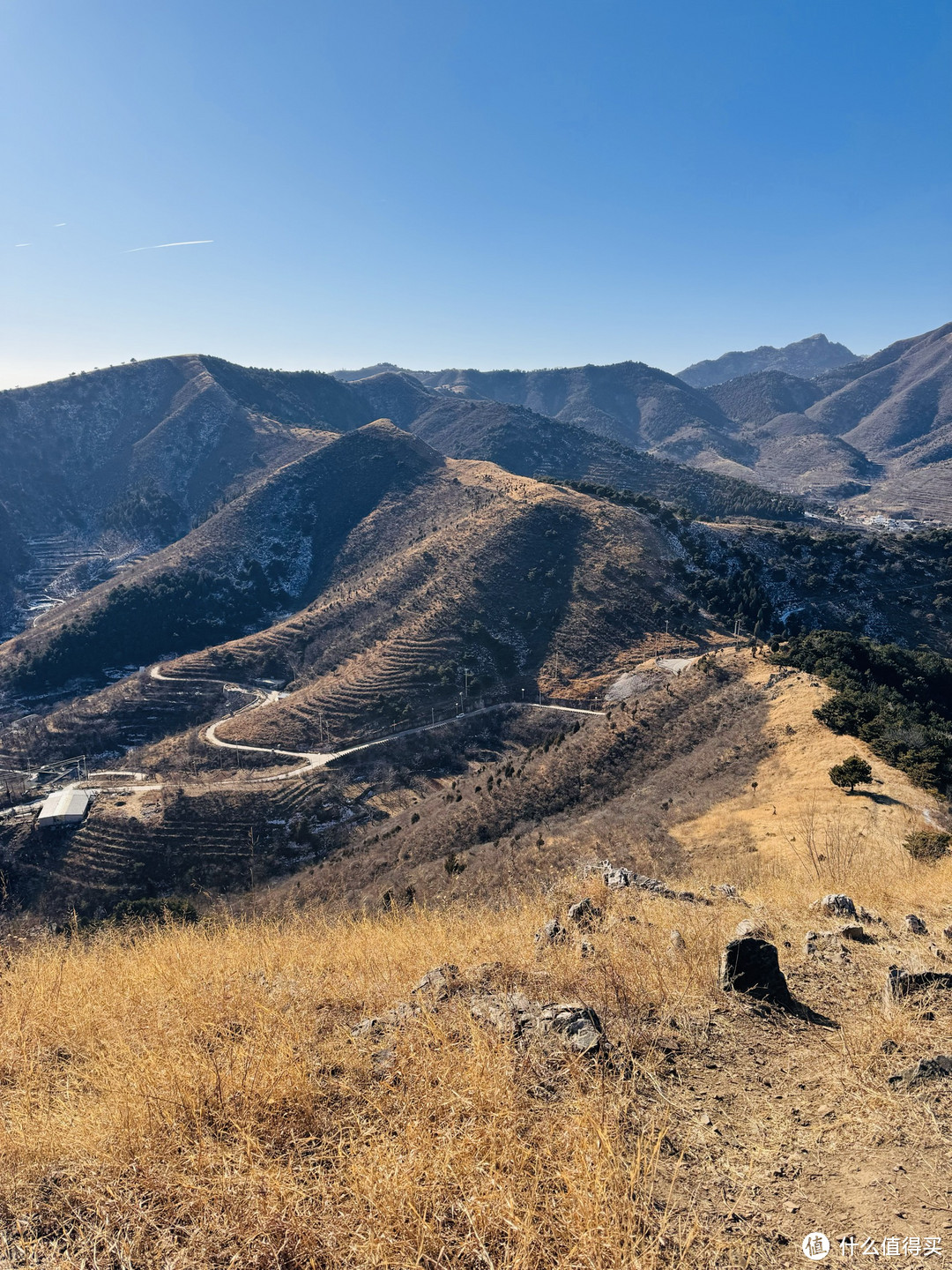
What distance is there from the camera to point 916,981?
6293 millimetres

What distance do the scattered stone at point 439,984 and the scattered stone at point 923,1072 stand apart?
4249 mm

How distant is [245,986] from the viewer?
637cm

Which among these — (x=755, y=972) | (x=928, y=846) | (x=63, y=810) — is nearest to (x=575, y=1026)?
(x=755, y=972)

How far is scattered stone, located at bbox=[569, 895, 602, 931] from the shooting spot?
948 cm

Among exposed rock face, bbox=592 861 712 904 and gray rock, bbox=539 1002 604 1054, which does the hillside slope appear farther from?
exposed rock face, bbox=592 861 712 904

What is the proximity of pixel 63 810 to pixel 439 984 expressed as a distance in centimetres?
6023

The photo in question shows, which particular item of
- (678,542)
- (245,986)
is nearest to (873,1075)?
(245,986)

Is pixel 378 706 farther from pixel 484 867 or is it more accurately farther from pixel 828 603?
pixel 828 603

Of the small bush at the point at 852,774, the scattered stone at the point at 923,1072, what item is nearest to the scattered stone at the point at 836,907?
the scattered stone at the point at 923,1072

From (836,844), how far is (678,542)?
7188cm

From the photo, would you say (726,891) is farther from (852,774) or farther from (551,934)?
(852,774)

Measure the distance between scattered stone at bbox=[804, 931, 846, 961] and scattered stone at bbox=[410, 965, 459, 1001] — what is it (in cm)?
482

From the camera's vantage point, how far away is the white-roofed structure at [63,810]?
50781 millimetres

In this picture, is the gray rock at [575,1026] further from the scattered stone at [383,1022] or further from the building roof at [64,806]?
the building roof at [64,806]
